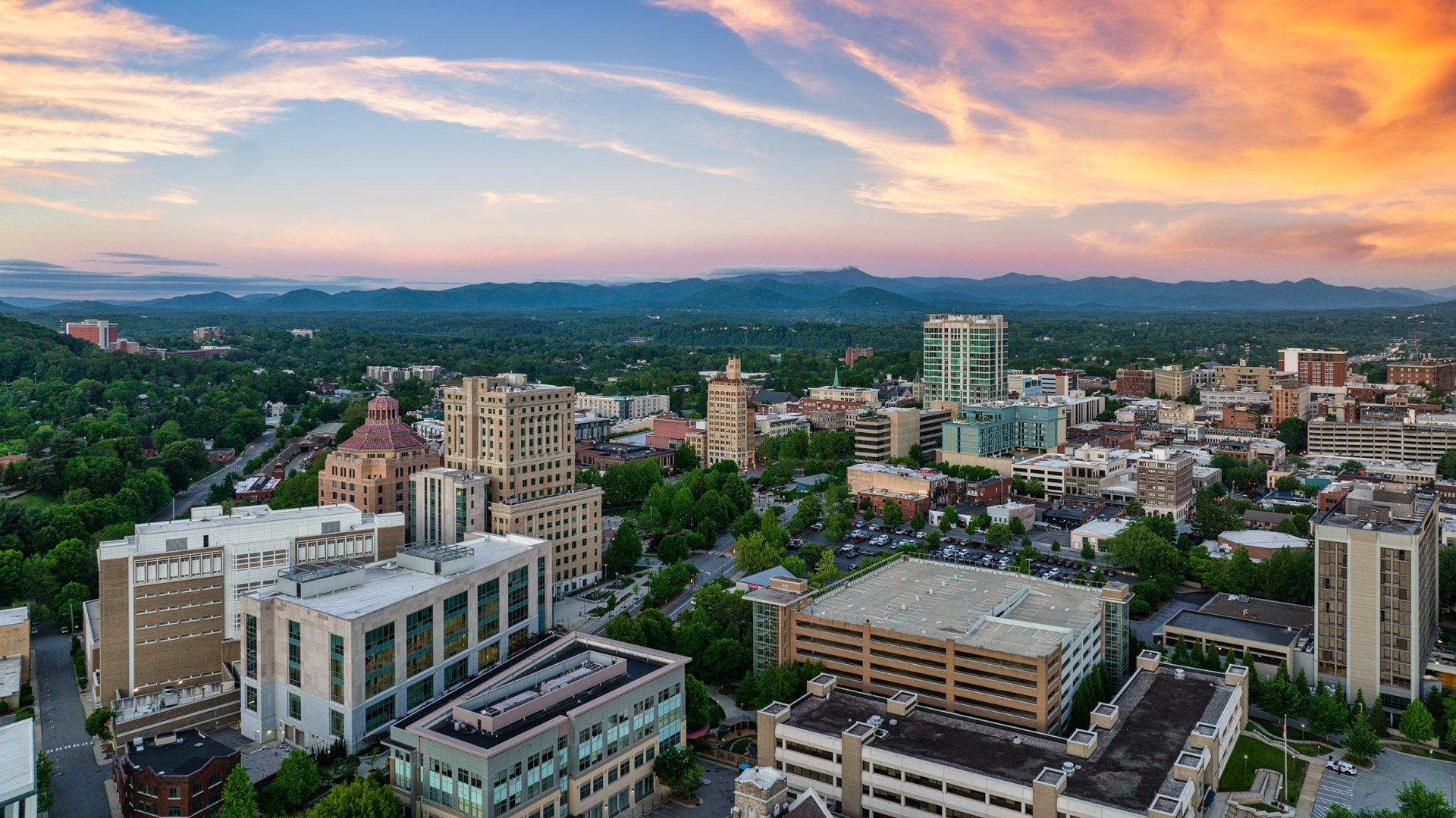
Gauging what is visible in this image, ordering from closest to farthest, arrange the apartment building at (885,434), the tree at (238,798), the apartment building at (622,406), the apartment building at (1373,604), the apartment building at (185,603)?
the tree at (238,798) → the apartment building at (185,603) → the apartment building at (1373,604) → the apartment building at (885,434) → the apartment building at (622,406)

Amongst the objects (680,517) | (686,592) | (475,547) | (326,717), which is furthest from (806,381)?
(326,717)

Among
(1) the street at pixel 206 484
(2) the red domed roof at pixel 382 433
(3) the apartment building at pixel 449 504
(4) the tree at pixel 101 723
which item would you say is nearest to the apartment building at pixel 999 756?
(3) the apartment building at pixel 449 504

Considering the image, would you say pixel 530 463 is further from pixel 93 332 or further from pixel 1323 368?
pixel 93 332

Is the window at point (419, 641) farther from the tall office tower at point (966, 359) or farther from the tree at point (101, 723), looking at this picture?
the tall office tower at point (966, 359)

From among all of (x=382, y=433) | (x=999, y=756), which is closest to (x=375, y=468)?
(x=382, y=433)

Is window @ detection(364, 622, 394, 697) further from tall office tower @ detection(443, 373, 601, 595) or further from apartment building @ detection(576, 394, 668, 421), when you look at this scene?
apartment building @ detection(576, 394, 668, 421)

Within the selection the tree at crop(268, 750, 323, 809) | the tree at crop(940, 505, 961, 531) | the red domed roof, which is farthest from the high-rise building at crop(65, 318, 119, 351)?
the tree at crop(268, 750, 323, 809)
